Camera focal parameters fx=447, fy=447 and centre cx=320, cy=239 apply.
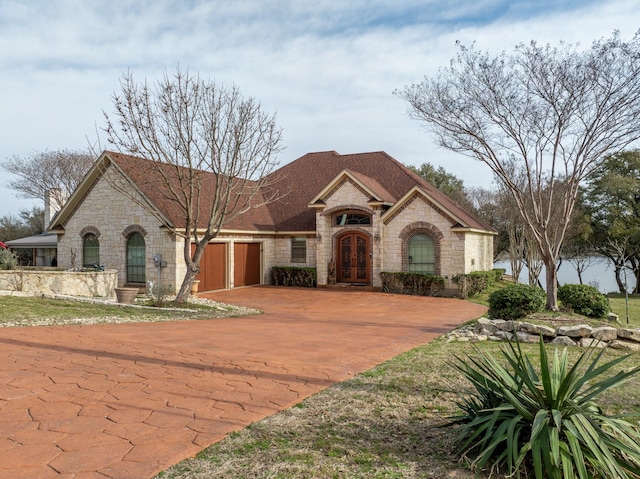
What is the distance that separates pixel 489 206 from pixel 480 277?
1867cm

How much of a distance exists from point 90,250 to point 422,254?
16276mm

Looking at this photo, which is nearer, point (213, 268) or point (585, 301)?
point (585, 301)

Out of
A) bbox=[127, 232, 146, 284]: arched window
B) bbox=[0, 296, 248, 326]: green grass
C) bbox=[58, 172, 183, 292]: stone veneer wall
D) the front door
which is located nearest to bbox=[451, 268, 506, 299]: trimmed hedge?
the front door

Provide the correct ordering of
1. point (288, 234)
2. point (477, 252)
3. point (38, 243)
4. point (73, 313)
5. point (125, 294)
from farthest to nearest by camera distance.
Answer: point (38, 243) → point (288, 234) → point (477, 252) → point (125, 294) → point (73, 313)

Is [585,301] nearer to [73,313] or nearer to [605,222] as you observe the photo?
A: [73,313]

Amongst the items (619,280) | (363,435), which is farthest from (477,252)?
(363,435)

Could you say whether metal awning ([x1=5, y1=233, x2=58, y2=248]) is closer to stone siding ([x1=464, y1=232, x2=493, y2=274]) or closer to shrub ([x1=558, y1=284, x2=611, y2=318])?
stone siding ([x1=464, y1=232, x2=493, y2=274])

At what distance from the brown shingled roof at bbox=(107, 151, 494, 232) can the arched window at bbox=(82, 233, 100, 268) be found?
4.31 metres

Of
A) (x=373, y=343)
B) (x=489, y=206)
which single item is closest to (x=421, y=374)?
(x=373, y=343)

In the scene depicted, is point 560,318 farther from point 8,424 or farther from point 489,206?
point 489,206

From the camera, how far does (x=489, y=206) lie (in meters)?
37.8

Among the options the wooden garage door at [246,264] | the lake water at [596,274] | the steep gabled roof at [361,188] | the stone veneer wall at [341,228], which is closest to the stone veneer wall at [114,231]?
the wooden garage door at [246,264]

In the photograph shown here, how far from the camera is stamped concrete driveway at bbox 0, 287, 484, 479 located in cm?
421

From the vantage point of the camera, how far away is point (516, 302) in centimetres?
1198
